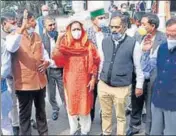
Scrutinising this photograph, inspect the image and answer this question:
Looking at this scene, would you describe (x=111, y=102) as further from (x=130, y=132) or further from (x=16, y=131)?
(x=16, y=131)

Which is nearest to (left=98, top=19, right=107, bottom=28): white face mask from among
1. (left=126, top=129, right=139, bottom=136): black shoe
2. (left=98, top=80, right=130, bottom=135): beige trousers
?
(left=98, top=80, right=130, bottom=135): beige trousers

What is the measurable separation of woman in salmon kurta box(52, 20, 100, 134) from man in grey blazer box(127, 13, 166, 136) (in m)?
0.41

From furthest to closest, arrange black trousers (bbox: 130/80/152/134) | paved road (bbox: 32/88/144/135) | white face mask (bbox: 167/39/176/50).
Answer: paved road (bbox: 32/88/144/135) → black trousers (bbox: 130/80/152/134) → white face mask (bbox: 167/39/176/50)

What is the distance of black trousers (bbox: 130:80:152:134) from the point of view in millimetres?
3271

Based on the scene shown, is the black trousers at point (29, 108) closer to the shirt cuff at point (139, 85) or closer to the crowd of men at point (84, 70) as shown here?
the crowd of men at point (84, 70)

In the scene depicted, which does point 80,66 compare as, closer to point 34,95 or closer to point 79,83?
point 79,83

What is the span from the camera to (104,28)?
349cm

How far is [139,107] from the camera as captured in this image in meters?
3.54

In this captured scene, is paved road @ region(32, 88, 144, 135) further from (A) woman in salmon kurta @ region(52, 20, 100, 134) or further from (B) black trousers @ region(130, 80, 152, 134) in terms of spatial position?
(A) woman in salmon kurta @ region(52, 20, 100, 134)

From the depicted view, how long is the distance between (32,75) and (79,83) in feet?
1.41

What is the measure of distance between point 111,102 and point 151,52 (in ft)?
2.07

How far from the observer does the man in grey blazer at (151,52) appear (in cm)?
294

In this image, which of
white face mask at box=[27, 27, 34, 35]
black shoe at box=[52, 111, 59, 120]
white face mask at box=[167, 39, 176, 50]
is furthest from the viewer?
black shoe at box=[52, 111, 59, 120]

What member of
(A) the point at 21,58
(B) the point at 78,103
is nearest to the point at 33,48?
(A) the point at 21,58
